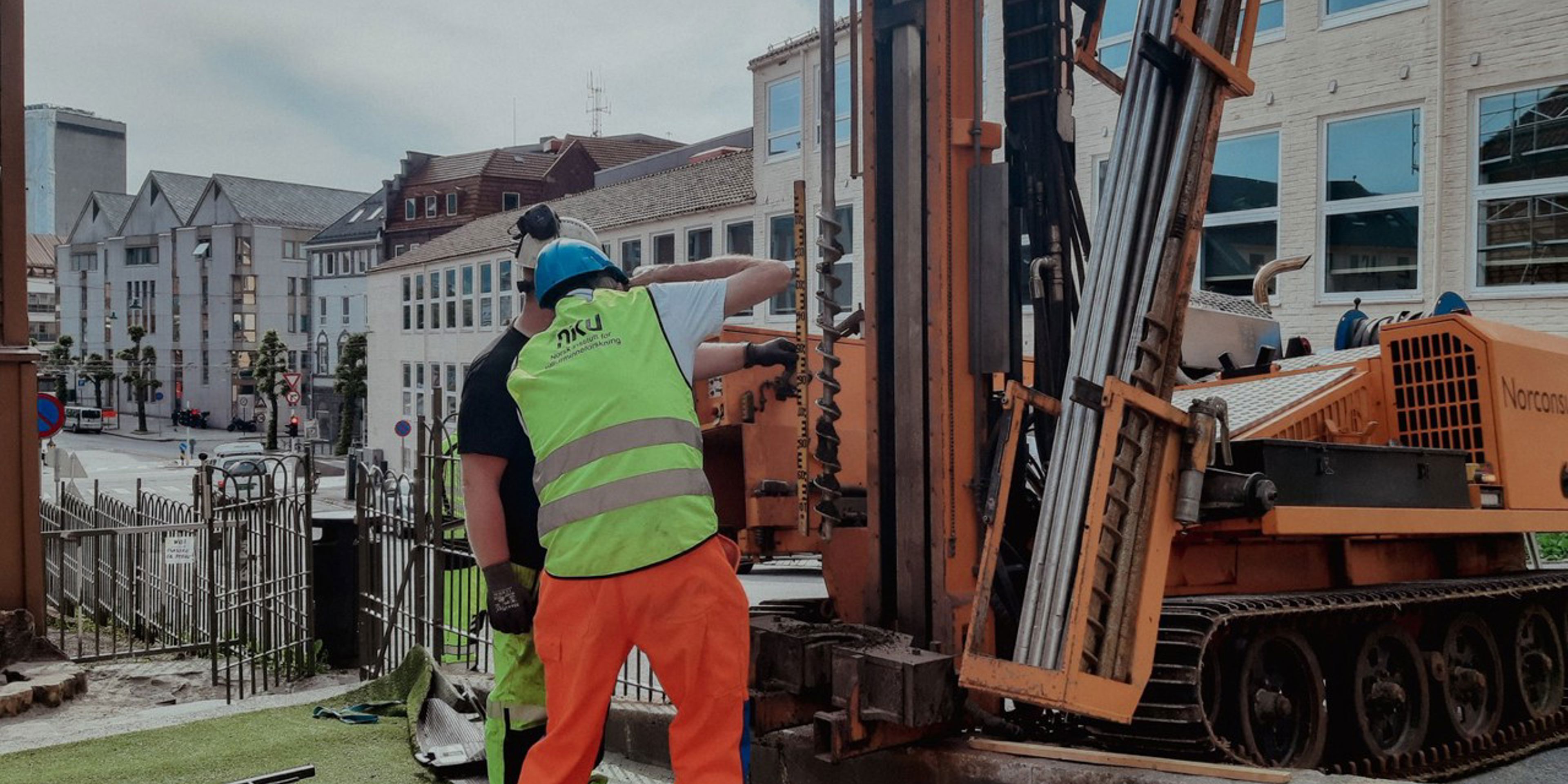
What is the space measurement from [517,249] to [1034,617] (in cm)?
230

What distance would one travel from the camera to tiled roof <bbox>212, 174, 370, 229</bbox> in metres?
82.0

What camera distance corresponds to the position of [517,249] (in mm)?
4707

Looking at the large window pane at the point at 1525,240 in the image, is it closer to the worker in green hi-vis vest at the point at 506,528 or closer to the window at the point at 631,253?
the worker in green hi-vis vest at the point at 506,528

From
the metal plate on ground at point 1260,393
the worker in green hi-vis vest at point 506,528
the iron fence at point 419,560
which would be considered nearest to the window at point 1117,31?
the metal plate on ground at point 1260,393

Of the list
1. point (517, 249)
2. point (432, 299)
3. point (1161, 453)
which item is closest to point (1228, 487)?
point (1161, 453)

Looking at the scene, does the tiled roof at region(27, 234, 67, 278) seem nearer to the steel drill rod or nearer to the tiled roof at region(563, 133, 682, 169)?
the tiled roof at region(563, 133, 682, 169)

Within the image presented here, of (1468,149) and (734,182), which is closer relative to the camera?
(1468,149)

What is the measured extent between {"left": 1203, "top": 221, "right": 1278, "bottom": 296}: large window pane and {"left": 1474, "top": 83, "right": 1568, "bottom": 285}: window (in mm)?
2632

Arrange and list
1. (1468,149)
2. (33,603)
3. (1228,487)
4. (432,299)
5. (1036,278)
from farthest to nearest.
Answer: (432,299) → (1468,149) → (33,603) → (1036,278) → (1228,487)

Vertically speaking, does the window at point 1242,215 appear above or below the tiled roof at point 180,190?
below

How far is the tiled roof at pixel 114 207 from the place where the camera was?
94375 mm

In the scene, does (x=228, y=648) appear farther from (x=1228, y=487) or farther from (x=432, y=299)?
(x=432, y=299)

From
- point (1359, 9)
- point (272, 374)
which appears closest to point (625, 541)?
point (1359, 9)

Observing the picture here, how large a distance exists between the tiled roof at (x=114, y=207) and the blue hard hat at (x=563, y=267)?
102 meters
